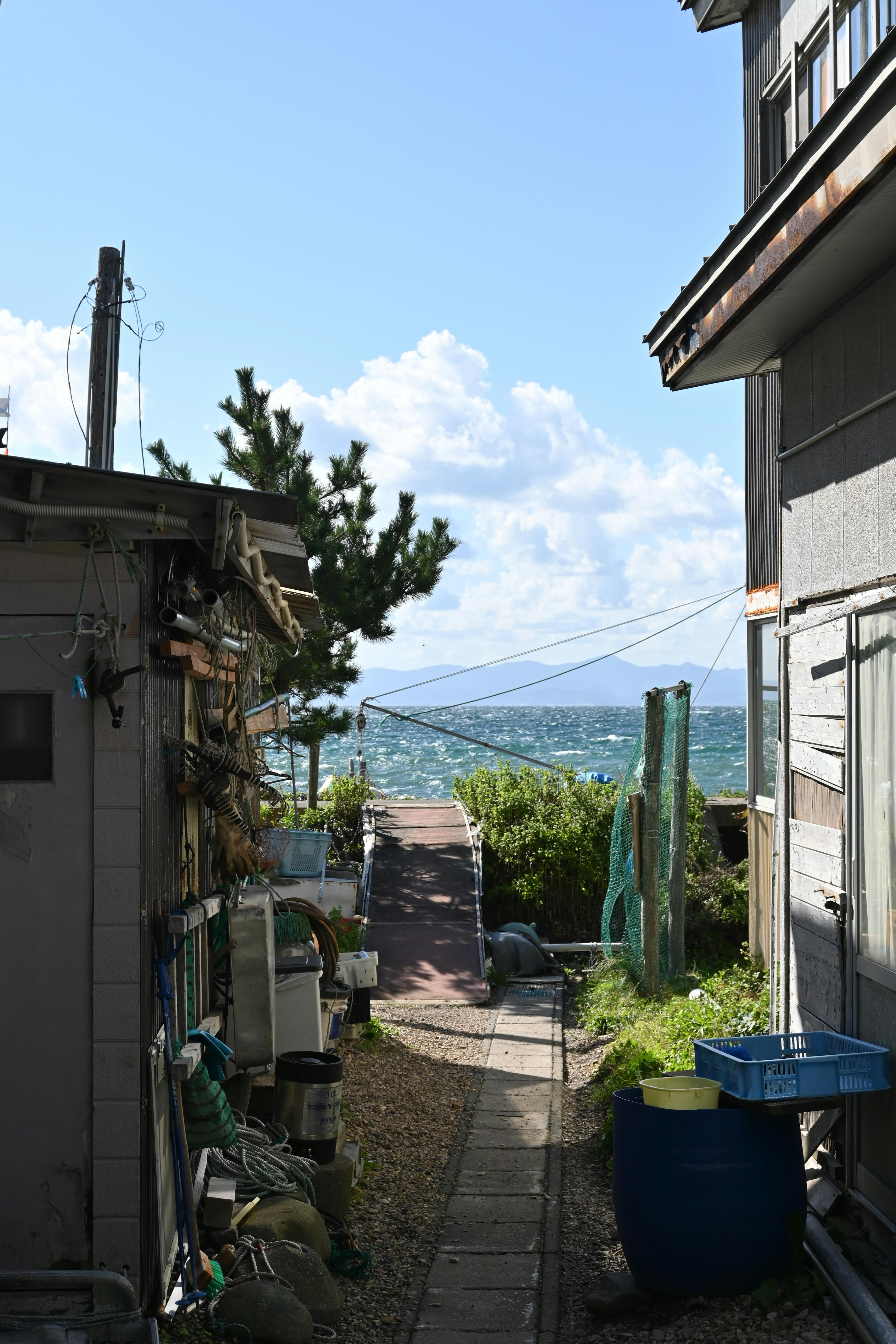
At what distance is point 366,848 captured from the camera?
13469 millimetres

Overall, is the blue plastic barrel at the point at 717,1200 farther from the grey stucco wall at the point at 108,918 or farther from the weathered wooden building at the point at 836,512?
the grey stucco wall at the point at 108,918

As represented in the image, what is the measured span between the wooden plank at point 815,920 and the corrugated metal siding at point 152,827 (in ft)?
10.0

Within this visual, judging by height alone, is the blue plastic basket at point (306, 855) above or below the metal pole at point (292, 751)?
below

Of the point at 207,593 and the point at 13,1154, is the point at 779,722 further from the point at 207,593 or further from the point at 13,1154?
the point at 13,1154

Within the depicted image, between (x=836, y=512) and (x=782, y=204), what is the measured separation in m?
1.50

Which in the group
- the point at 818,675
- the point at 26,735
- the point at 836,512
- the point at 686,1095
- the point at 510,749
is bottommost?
the point at 686,1095

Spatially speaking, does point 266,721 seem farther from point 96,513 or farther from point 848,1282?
point 848,1282

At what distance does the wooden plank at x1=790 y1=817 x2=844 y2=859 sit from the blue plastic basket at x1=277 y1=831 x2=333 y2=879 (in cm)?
652

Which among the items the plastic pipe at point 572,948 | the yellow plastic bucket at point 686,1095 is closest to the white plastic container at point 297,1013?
the yellow plastic bucket at point 686,1095

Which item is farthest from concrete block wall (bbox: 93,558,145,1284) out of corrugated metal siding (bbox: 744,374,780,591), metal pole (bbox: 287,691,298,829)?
corrugated metal siding (bbox: 744,374,780,591)

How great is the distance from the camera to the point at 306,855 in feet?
38.8

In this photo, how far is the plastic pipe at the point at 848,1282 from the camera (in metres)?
3.79

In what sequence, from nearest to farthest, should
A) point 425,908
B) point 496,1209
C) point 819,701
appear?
point 819,701, point 496,1209, point 425,908

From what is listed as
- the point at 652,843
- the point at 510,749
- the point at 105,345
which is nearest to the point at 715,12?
the point at 105,345
